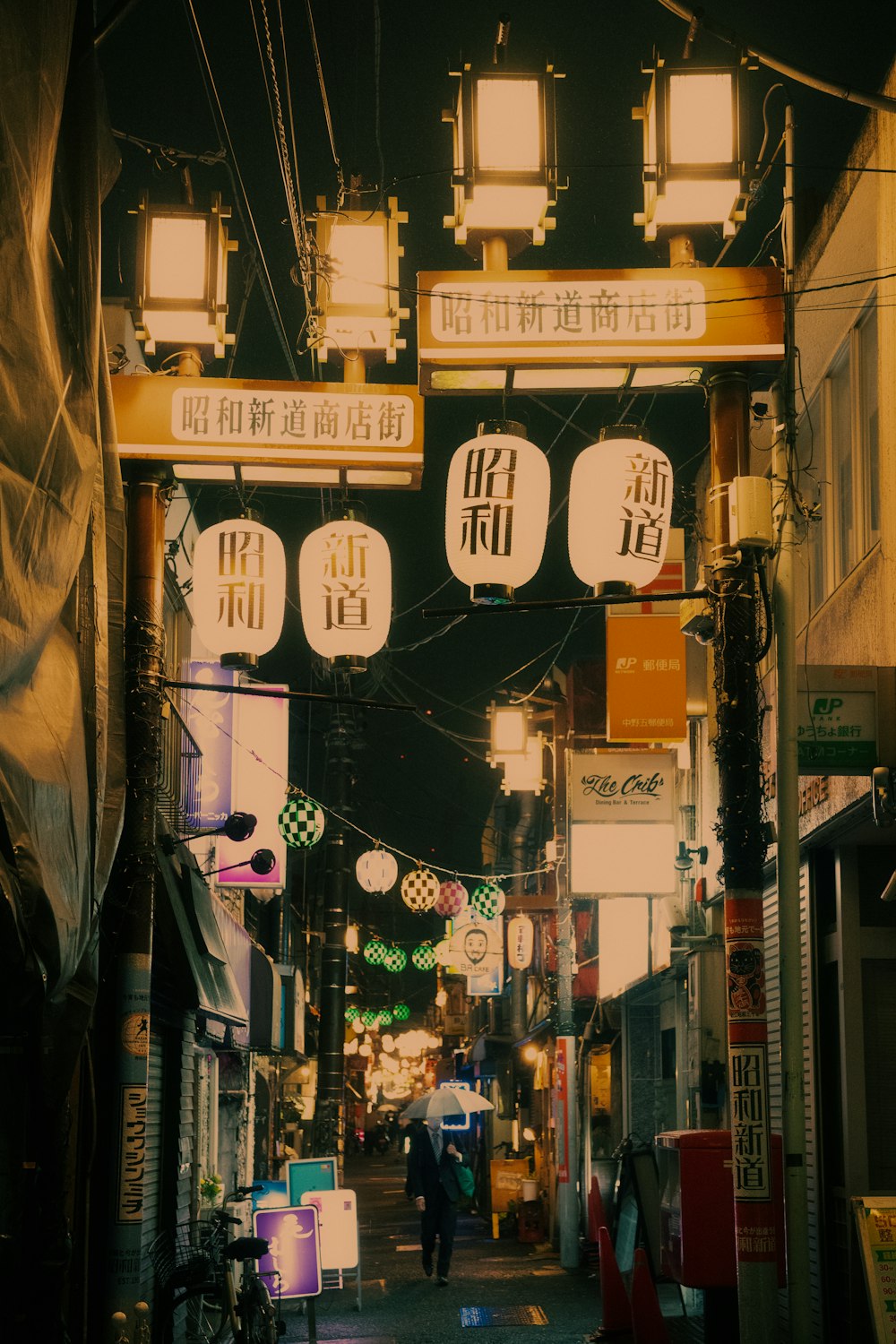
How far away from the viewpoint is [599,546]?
11203 mm

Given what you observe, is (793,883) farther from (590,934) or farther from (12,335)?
(590,934)

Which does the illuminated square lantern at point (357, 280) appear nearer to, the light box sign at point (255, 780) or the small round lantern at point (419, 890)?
the light box sign at point (255, 780)

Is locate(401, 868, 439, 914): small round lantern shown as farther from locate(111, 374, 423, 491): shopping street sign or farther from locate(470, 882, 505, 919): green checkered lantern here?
locate(111, 374, 423, 491): shopping street sign

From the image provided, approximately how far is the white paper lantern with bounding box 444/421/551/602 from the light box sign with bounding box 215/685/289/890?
28.8 feet

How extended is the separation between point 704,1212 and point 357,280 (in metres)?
8.66

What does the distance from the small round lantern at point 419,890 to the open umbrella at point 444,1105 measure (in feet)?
13.7

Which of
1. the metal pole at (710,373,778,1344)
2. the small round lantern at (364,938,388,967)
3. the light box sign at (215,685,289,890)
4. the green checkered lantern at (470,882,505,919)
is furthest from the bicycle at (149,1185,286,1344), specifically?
the small round lantern at (364,938,388,967)

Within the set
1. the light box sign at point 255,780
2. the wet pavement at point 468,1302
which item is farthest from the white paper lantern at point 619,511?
the light box sign at point 255,780

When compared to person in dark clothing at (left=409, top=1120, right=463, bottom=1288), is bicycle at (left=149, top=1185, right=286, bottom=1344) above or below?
above

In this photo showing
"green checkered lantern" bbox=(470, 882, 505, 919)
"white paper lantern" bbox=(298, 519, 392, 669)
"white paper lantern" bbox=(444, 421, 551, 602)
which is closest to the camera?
"white paper lantern" bbox=(444, 421, 551, 602)

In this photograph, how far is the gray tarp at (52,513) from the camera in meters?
6.80

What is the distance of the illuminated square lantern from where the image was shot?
40.4 feet

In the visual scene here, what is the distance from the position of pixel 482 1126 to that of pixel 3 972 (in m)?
46.6

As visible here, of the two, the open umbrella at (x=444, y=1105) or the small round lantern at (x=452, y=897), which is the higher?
the small round lantern at (x=452, y=897)
